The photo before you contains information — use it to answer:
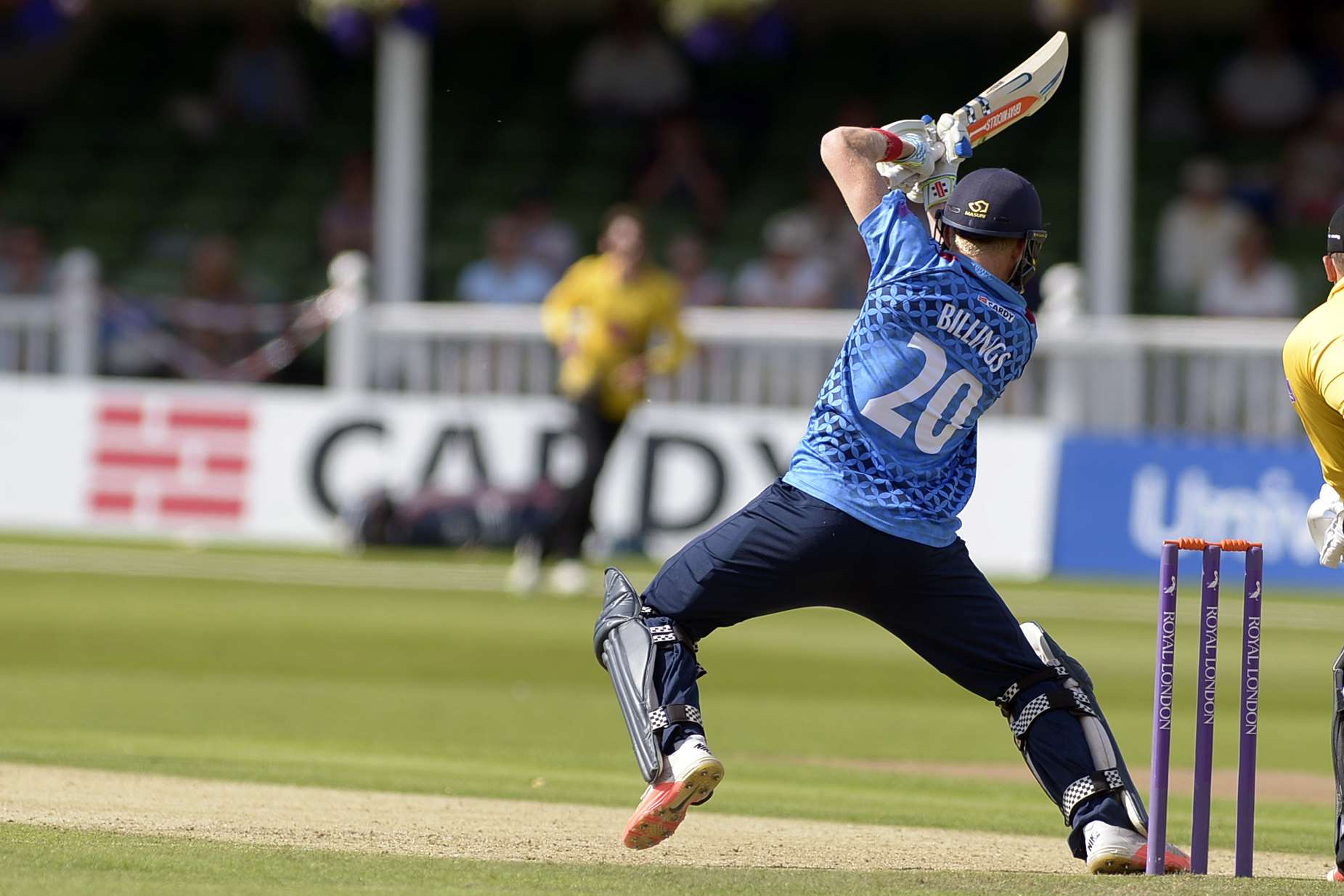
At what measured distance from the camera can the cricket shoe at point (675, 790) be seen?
583 cm

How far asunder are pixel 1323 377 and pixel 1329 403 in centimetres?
7

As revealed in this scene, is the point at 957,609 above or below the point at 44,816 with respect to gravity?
above

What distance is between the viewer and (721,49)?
17.9 m

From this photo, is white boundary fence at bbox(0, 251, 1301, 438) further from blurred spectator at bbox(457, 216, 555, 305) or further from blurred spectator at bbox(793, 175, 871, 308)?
blurred spectator at bbox(793, 175, 871, 308)

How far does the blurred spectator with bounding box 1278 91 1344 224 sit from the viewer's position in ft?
60.9

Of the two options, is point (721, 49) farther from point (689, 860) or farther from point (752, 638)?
point (689, 860)

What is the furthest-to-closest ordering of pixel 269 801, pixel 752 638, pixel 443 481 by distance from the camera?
1. pixel 443 481
2. pixel 752 638
3. pixel 269 801

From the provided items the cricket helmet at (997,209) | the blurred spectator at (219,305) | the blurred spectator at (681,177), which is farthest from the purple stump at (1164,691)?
the blurred spectator at (681,177)

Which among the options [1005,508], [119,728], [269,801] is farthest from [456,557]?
[269,801]

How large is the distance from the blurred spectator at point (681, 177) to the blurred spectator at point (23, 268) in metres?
5.56

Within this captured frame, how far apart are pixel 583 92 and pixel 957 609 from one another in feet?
53.4

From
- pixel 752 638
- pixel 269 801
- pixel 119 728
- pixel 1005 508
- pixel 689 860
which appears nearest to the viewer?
pixel 689 860

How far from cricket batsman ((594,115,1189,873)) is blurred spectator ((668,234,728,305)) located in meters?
12.1

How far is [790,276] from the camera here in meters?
18.6
